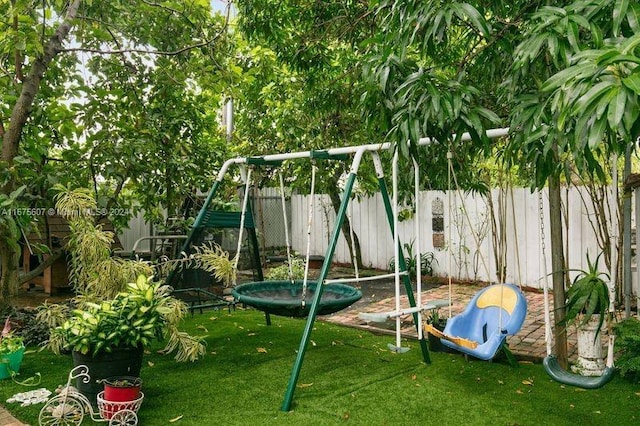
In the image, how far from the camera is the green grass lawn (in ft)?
9.61

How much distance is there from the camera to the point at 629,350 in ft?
11.5

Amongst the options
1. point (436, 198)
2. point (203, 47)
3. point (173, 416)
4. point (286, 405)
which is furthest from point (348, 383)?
point (436, 198)

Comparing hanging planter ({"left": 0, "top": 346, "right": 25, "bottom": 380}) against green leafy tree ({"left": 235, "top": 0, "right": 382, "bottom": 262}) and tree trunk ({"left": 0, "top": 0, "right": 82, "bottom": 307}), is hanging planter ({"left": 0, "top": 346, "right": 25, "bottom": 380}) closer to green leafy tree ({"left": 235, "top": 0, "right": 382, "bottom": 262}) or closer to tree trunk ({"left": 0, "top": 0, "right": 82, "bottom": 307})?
tree trunk ({"left": 0, "top": 0, "right": 82, "bottom": 307})

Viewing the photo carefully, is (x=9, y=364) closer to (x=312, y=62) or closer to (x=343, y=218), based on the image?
(x=343, y=218)

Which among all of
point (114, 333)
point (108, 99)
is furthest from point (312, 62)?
point (114, 333)

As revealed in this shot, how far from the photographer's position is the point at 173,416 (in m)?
2.95

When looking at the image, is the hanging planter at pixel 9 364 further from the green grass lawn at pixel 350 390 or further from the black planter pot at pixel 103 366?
the black planter pot at pixel 103 366

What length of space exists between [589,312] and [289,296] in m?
2.38

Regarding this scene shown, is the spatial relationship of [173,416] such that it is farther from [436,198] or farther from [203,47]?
[436,198]

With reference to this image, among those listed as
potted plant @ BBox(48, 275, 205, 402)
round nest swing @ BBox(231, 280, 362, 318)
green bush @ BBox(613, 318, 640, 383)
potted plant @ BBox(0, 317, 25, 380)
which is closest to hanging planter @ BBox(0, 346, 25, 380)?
potted plant @ BBox(0, 317, 25, 380)

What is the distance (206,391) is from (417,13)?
2.59 metres

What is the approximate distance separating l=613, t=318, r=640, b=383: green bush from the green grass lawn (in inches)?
3.7

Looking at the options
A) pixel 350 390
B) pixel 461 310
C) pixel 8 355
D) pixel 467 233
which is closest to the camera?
pixel 350 390

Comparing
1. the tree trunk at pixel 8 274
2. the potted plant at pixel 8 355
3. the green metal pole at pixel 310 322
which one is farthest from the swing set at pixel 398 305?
the tree trunk at pixel 8 274
